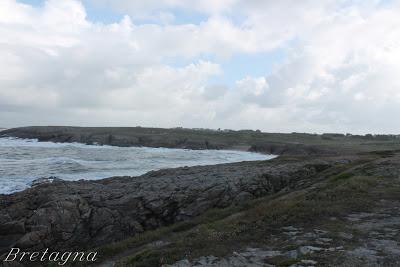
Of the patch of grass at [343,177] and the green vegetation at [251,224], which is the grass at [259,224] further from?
the patch of grass at [343,177]

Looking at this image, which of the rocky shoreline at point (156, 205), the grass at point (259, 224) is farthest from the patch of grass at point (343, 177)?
the grass at point (259, 224)

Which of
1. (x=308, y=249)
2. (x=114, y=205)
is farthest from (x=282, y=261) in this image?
(x=114, y=205)

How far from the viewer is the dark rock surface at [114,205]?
46.2 feet

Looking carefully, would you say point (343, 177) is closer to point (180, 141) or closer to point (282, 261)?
point (282, 261)

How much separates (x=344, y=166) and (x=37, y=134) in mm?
100314

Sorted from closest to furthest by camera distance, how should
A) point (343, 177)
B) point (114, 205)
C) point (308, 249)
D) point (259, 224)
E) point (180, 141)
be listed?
1. point (308, 249)
2. point (259, 224)
3. point (114, 205)
4. point (343, 177)
5. point (180, 141)

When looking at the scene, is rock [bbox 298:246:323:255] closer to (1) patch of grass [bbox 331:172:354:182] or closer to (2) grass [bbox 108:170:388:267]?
(2) grass [bbox 108:170:388:267]

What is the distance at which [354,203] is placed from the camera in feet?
43.5

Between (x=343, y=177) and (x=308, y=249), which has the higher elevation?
(x=343, y=177)

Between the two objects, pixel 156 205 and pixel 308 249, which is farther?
pixel 156 205

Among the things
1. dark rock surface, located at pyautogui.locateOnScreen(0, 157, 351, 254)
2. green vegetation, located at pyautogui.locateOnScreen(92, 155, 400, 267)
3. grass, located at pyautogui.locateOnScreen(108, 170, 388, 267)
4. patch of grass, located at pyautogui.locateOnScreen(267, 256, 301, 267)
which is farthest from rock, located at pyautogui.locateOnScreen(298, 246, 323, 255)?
dark rock surface, located at pyautogui.locateOnScreen(0, 157, 351, 254)

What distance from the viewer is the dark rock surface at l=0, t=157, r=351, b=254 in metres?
14.1

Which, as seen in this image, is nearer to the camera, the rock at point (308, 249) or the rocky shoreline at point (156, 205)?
the rock at point (308, 249)

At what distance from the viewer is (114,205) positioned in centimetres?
1644
